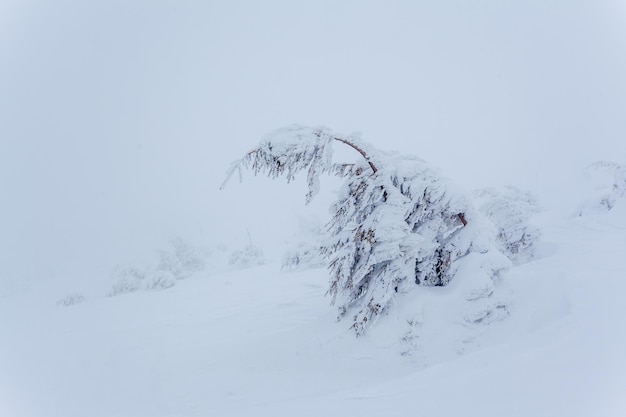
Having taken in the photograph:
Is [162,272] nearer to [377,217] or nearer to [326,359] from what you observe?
[326,359]

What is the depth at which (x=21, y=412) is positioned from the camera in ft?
17.5

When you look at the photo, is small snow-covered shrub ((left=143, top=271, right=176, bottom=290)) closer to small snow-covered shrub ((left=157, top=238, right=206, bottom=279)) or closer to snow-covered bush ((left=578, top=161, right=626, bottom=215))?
small snow-covered shrub ((left=157, top=238, right=206, bottom=279))

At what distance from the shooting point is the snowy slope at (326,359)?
2.86m

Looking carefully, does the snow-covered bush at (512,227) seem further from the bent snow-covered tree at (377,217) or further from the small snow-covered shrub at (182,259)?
the small snow-covered shrub at (182,259)

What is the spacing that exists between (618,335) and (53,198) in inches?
6811

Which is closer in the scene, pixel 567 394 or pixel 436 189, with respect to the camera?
pixel 567 394

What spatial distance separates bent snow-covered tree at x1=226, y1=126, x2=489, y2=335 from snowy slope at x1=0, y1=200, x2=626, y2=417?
63cm

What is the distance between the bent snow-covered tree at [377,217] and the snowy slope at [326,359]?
0.63 metres

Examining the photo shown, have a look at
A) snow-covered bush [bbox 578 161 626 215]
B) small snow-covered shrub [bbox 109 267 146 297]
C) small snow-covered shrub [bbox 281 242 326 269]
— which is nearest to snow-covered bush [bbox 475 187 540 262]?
small snow-covered shrub [bbox 281 242 326 269]

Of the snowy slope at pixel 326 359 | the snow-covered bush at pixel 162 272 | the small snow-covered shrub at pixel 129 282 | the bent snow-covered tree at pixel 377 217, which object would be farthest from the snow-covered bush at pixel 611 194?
the small snow-covered shrub at pixel 129 282

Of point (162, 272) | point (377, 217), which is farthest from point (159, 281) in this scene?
point (377, 217)

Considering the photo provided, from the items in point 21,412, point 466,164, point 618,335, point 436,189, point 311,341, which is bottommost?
point 466,164

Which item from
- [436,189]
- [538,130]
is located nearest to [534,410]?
[436,189]

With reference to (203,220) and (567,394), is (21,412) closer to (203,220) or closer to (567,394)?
(567,394)
